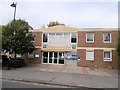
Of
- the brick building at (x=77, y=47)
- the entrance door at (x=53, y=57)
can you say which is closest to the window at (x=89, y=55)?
the brick building at (x=77, y=47)

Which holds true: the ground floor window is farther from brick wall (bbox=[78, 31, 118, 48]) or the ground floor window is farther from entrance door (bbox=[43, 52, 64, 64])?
brick wall (bbox=[78, 31, 118, 48])

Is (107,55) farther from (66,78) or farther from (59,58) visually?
(66,78)

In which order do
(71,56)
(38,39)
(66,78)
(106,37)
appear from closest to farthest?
(66,78), (106,37), (71,56), (38,39)

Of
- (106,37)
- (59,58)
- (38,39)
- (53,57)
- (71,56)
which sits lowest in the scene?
(59,58)

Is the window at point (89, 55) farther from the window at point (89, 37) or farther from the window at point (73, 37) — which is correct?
the window at point (73, 37)

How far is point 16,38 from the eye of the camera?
2625 cm

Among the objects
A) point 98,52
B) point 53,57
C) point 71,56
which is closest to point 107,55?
point 98,52

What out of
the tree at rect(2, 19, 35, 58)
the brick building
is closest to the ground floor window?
the brick building

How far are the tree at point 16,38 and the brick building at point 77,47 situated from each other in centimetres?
603

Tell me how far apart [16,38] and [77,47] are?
400 inches

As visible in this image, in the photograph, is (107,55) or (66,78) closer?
(66,78)

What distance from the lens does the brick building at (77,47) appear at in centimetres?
3203

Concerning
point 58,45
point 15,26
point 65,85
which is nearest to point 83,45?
point 58,45

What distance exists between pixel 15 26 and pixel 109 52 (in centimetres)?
1385
